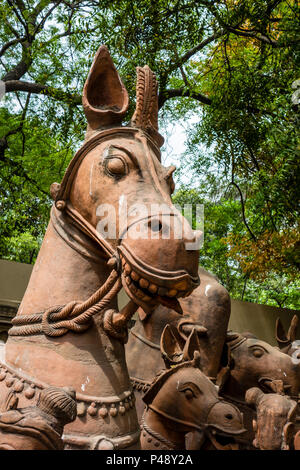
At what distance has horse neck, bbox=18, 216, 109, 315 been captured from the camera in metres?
2.00

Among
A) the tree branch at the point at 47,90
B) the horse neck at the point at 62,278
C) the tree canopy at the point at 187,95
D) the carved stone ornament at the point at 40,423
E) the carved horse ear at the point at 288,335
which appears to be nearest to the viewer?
the carved stone ornament at the point at 40,423

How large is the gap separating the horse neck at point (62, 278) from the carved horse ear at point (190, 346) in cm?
74

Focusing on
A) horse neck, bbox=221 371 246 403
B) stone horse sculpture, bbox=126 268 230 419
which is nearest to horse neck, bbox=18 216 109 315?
stone horse sculpture, bbox=126 268 230 419

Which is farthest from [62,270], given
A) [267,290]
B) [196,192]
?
[267,290]

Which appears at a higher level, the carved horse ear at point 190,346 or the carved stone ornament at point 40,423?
the carved horse ear at point 190,346

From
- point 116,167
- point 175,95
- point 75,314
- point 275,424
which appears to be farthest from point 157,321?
point 175,95

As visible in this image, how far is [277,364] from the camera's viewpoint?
10.5 ft

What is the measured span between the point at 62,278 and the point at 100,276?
0.16 metres

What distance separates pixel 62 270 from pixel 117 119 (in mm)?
758

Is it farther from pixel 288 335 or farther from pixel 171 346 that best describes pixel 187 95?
pixel 171 346

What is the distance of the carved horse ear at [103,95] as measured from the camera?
7.37 ft

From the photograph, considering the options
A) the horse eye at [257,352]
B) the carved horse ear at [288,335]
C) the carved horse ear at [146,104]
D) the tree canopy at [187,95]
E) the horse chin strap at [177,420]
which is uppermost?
the tree canopy at [187,95]

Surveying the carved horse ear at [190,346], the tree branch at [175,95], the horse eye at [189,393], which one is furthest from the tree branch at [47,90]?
the horse eye at [189,393]

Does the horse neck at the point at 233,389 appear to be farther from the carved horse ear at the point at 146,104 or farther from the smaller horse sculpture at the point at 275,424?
the carved horse ear at the point at 146,104
